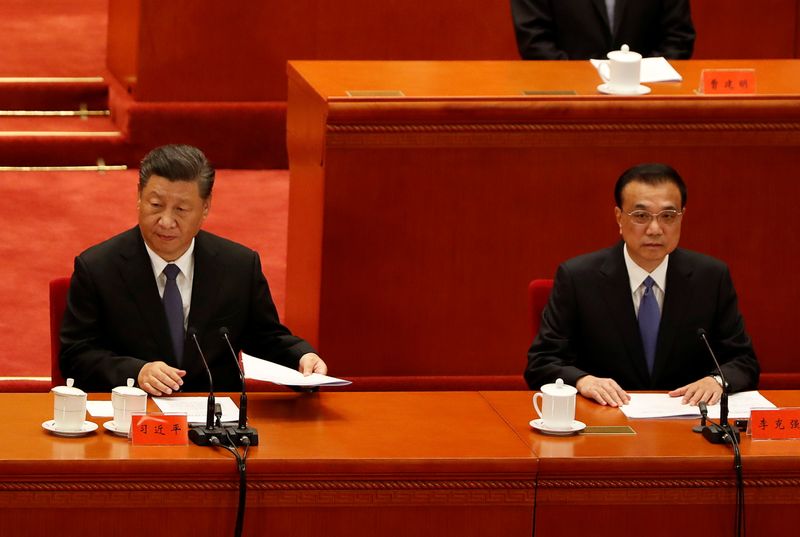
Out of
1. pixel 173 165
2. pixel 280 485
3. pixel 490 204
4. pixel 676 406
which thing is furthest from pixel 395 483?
pixel 490 204

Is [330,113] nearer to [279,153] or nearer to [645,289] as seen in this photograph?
[645,289]

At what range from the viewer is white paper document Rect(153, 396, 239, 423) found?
10.7 ft

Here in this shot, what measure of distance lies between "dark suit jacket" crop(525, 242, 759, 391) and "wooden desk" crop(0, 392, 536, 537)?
66 cm

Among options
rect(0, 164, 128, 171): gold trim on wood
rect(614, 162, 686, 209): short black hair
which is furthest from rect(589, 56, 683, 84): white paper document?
rect(0, 164, 128, 171): gold trim on wood

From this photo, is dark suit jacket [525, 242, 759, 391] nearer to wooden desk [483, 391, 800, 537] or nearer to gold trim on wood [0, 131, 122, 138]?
wooden desk [483, 391, 800, 537]

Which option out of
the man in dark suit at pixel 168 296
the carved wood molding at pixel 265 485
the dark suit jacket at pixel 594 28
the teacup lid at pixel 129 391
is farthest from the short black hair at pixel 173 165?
the dark suit jacket at pixel 594 28

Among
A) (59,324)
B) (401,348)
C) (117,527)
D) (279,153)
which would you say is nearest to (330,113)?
(401,348)

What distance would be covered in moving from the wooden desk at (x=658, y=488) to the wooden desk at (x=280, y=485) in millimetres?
62

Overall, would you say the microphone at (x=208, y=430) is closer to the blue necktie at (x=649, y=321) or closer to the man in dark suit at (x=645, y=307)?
the man in dark suit at (x=645, y=307)

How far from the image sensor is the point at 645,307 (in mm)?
3842

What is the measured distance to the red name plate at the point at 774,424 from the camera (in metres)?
3.25

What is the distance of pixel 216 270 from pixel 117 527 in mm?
877

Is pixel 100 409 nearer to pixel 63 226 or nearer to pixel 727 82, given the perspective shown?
pixel 727 82

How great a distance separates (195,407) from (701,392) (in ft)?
3.53
